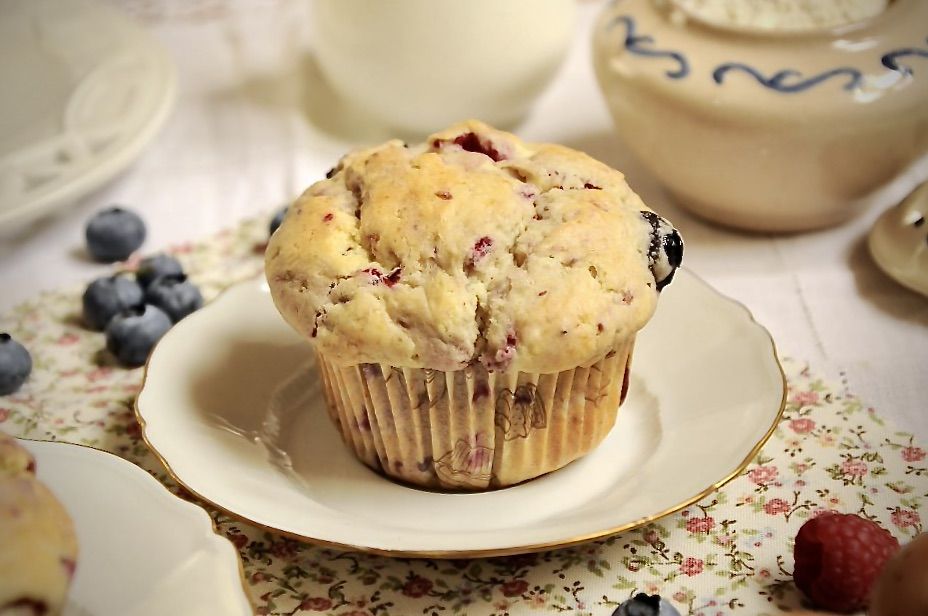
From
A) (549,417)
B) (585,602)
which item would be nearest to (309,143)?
(549,417)

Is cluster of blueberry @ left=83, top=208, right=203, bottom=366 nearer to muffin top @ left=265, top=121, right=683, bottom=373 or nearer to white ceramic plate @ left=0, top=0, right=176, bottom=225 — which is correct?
white ceramic plate @ left=0, top=0, right=176, bottom=225

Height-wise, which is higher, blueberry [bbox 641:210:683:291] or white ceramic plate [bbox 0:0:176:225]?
blueberry [bbox 641:210:683:291]

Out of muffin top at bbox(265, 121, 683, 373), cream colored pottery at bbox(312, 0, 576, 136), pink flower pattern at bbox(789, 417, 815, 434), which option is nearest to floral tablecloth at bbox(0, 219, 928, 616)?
pink flower pattern at bbox(789, 417, 815, 434)

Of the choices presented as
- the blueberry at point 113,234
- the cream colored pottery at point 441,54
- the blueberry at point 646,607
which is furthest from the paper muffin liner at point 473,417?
the cream colored pottery at point 441,54

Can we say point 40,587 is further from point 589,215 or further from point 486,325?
point 589,215

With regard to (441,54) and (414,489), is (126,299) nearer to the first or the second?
(414,489)

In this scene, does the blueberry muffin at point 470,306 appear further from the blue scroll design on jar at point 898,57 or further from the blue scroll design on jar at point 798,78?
the blue scroll design on jar at point 898,57
